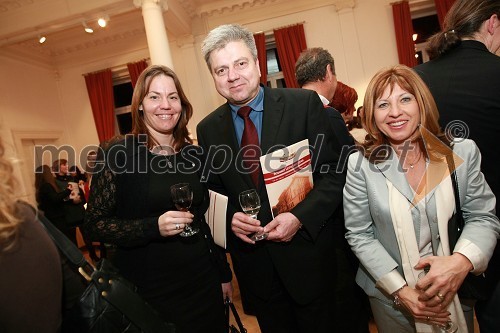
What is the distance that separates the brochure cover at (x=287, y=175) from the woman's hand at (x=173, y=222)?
427 mm

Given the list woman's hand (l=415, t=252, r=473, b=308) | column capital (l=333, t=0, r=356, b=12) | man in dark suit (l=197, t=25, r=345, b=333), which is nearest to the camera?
woman's hand (l=415, t=252, r=473, b=308)

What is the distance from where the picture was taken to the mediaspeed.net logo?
4.41ft

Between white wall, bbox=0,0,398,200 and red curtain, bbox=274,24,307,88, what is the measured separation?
0.77ft

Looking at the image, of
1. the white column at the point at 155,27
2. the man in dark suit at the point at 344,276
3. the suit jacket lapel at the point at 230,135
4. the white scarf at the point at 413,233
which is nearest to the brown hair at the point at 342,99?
the man in dark suit at the point at 344,276

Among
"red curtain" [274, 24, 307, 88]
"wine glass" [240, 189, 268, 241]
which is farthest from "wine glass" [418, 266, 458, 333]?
"red curtain" [274, 24, 307, 88]

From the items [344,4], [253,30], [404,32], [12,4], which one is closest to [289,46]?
[253,30]

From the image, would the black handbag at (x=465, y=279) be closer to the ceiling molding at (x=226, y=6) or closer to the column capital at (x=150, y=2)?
the column capital at (x=150, y=2)

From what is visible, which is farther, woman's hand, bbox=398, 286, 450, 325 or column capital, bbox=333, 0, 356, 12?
column capital, bbox=333, 0, 356, 12

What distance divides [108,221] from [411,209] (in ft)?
4.82

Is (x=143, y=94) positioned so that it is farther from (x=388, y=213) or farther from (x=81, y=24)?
(x=81, y=24)

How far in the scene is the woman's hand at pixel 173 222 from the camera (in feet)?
5.00

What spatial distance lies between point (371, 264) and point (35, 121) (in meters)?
9.09

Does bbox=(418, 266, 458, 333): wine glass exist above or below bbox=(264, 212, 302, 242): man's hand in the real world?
below

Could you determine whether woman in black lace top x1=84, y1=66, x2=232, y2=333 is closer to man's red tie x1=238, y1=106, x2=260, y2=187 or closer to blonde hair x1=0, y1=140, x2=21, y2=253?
man's red tie x1=238, y1=106, x2=260, y2=187
